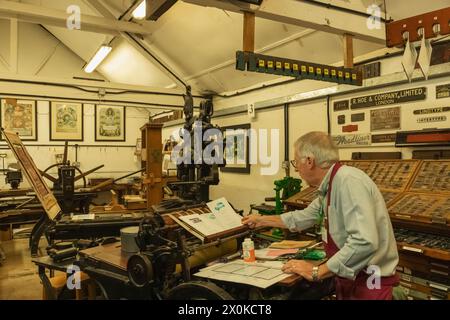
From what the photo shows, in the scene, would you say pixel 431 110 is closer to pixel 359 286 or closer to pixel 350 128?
pixel 350 128

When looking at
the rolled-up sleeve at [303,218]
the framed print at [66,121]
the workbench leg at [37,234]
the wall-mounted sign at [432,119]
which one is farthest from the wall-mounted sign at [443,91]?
the framed print at [66,121]

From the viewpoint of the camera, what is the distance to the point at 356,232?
4.89 ft

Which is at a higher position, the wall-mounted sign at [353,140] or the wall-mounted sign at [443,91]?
the wall-mounted sign at [443,91]

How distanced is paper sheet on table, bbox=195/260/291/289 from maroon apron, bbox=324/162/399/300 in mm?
272

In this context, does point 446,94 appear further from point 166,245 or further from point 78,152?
point 78,152

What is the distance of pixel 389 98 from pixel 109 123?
7.34m

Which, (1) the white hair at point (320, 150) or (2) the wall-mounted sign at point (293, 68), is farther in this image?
(2) the wall-mounted sign at point (293, 68)

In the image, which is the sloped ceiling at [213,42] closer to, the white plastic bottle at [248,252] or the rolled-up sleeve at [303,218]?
the rolled-up sleeve at [303,218]

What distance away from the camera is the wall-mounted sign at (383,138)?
3484mm

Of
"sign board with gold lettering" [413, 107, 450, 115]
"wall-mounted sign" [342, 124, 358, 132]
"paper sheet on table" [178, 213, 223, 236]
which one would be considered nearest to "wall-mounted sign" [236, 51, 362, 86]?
"sign board with gold lettering" [413, 107, 450, 115]

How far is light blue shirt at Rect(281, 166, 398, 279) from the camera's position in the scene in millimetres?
1480

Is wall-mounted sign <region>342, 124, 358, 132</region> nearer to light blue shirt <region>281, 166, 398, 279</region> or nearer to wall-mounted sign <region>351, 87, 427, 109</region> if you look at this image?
wall-mounted sign <region>351, 87, 427, 109</region>

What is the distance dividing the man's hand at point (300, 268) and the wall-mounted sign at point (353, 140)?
8.15ft
